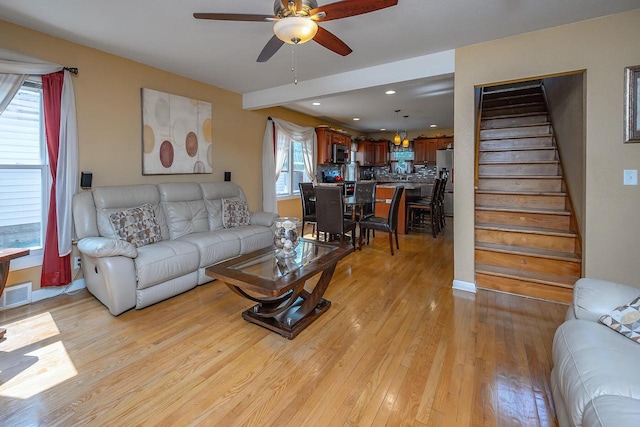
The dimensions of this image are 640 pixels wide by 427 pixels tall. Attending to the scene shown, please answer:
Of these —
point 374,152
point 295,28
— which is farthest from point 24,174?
point 374,152

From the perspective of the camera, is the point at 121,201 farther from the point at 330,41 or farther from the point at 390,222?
the point at 390,222

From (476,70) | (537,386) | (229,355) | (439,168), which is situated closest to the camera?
(537,386)

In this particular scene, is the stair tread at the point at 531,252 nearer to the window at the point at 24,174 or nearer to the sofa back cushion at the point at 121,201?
the sofa back cushion at the point at 121,201

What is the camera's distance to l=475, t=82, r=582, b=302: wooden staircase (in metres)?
2.91

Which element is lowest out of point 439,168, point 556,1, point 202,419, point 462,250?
point 202,419

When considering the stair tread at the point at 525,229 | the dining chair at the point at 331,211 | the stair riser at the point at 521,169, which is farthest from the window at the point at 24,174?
the stair riser at the point at 521,169

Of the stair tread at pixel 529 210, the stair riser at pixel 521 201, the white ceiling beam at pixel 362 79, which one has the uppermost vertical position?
the white ceiling beam at pixel 362 79

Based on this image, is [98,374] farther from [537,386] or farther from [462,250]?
[462,250]

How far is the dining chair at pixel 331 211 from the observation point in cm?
413

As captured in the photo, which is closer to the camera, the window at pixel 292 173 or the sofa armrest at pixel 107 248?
the sofa armrest at pixel 107 248

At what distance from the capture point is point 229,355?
1.99 meters

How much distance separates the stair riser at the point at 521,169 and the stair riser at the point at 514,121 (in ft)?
2.59

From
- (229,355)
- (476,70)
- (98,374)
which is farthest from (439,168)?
(98,374)

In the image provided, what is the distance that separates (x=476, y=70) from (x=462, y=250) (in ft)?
6.02
